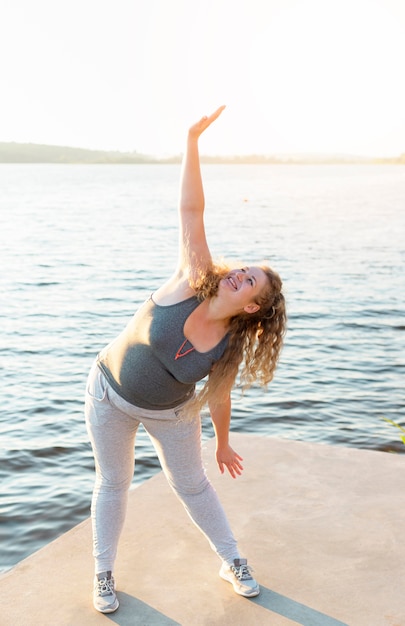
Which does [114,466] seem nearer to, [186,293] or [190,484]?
[190,484]

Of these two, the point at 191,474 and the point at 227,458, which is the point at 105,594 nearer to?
the point at 191,474

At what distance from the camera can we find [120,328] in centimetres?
1313

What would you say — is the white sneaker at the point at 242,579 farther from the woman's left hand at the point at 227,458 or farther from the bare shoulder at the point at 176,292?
the bare shoulder at the point at 176,292

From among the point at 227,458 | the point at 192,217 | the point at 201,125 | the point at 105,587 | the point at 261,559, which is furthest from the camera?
the point at 261,559

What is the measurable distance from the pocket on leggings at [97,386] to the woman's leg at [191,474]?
0.20 metres

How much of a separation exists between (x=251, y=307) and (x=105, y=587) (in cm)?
129

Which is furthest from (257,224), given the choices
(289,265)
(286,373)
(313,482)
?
(313,482)

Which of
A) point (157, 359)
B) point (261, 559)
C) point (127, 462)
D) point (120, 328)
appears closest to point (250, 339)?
point (157, 359)

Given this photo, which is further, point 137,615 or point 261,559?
point 261,559

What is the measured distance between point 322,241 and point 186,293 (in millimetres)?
25031

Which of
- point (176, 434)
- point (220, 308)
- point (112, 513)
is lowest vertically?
point (112, 513)

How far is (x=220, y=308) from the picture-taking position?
331 cm

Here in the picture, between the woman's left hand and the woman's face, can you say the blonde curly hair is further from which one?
the woman's left hand

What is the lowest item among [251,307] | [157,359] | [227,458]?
[227,458]
